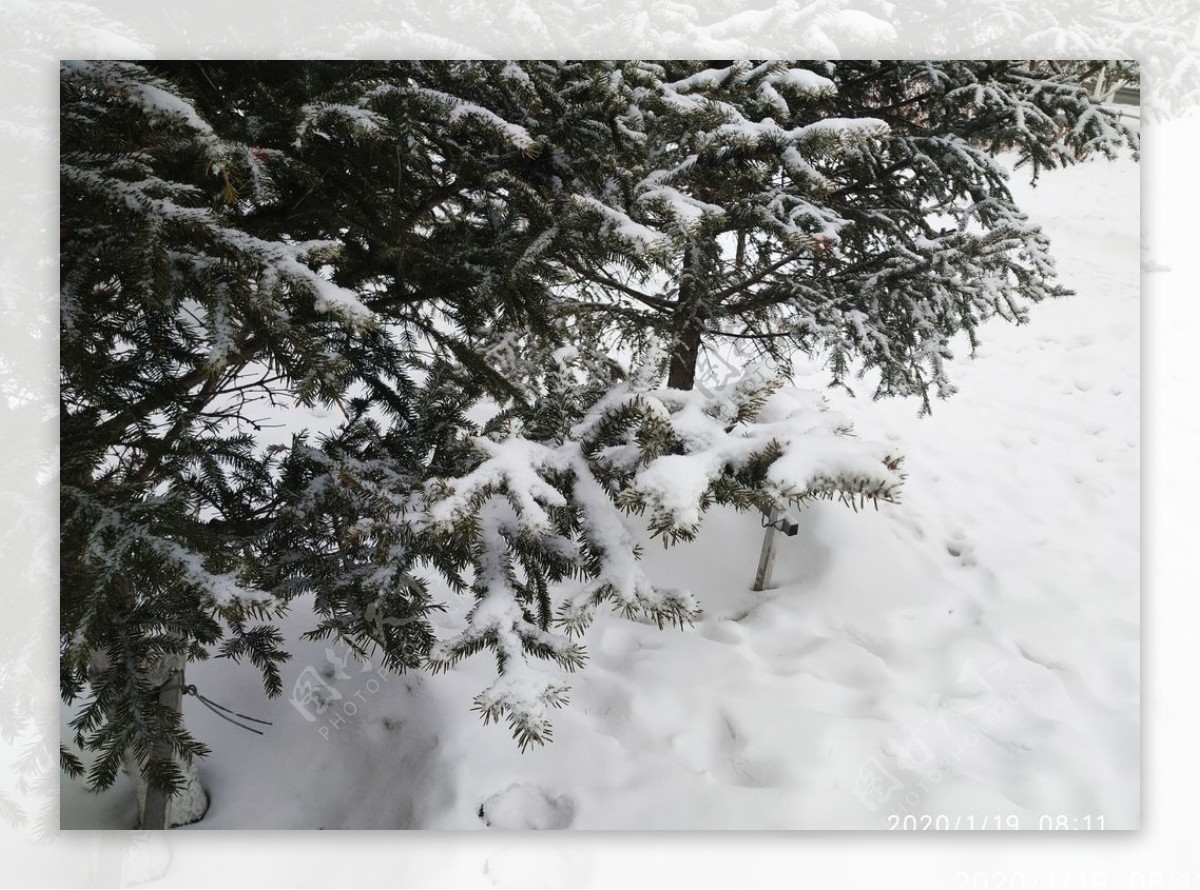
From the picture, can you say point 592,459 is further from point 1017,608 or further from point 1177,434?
point 1177,434

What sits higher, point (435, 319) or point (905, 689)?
point (435, 319)

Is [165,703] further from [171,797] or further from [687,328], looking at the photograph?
[687,328]

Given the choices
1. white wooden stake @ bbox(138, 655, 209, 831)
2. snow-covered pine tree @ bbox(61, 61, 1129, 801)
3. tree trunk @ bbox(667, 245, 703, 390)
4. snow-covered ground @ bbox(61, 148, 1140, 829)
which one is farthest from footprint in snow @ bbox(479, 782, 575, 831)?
tree trunk @ bbox(667, 245, 703, 390)

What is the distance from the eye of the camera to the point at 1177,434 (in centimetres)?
151

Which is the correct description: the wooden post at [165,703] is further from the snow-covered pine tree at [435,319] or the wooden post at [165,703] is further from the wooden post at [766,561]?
the wooden post at [766,561]

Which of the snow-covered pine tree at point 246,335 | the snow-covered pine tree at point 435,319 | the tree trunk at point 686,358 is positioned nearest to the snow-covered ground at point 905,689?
the snow-covered pine tree at point 435,319

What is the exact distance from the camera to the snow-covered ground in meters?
1.43

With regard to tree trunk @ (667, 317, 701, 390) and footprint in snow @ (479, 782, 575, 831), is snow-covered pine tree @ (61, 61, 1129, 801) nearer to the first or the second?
tree trunk @ (667, 317, 701, 390)

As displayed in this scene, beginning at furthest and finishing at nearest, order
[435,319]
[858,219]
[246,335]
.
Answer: [858,219], [435,319], [246,335]

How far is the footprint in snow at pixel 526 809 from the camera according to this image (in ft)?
4.67

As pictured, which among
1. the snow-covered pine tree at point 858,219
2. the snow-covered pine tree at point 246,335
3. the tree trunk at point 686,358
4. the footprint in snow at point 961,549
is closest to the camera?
the snow-covered pine tree at point 246,335

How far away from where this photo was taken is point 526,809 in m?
1.43

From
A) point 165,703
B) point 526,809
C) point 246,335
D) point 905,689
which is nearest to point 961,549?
point 905,689

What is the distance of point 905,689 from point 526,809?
0.76 m
